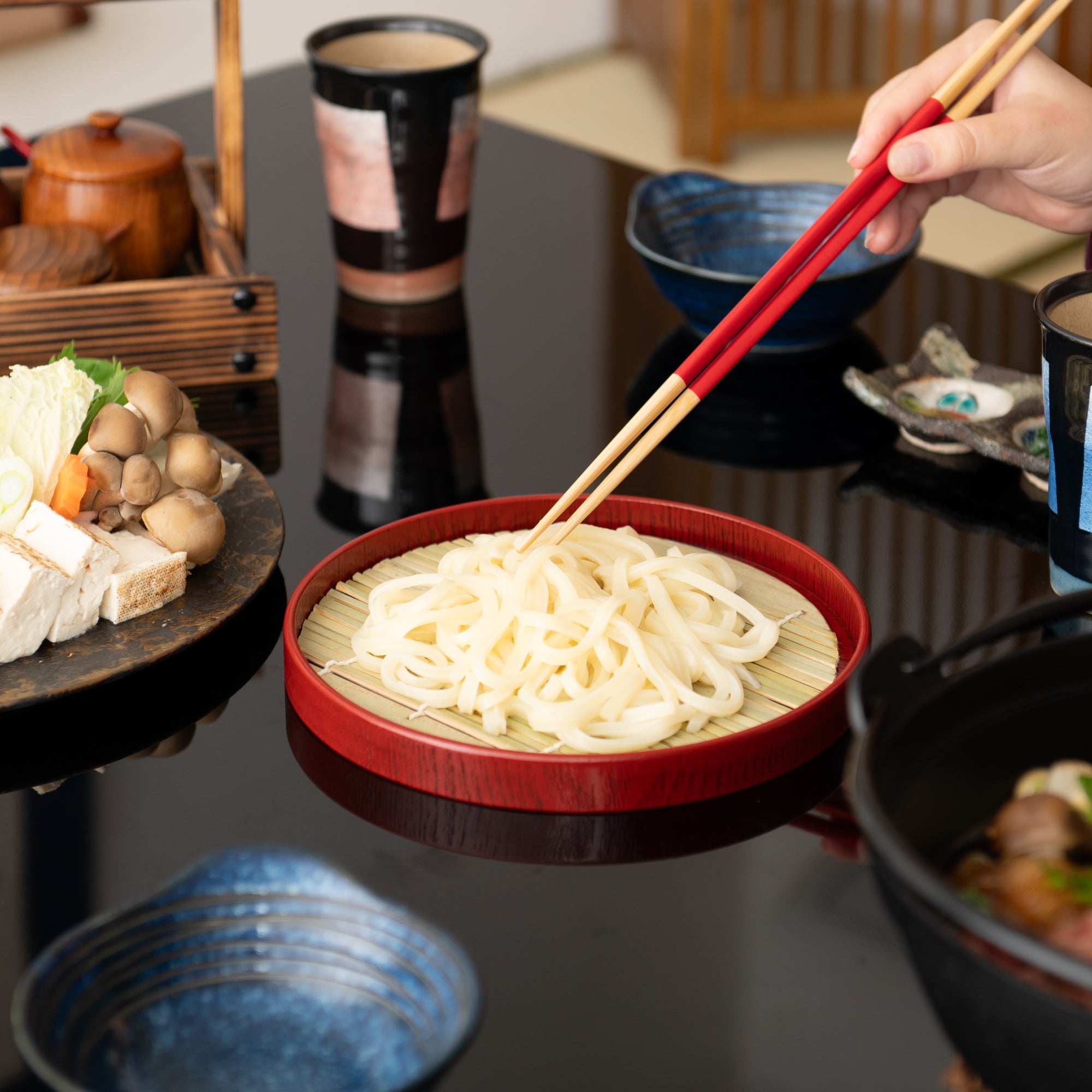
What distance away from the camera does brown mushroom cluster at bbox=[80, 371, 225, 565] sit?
3.55ft

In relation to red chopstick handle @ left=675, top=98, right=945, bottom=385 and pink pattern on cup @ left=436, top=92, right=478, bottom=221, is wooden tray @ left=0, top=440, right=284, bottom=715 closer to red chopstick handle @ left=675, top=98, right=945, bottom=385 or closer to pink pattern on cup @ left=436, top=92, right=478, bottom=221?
red chopstick handle @ left=675, top=98, right=945, bottom=385

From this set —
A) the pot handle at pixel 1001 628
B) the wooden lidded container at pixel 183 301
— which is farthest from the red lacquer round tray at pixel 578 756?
the wooden lidded container at pixel 183 301

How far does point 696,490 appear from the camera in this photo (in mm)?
1372

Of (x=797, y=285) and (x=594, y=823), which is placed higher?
(x=797, y=285)

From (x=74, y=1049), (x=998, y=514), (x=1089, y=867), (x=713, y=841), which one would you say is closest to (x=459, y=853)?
(x=713, y=841)

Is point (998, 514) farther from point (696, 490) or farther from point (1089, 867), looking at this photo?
point (1089, 867)

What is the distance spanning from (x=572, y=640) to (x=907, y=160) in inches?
18.9

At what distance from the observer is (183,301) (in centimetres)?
150

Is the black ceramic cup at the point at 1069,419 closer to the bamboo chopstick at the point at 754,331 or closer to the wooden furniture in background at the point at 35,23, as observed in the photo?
the bamboo chopstick at the point at 754,331

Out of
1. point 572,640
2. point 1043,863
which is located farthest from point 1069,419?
point 1043,863

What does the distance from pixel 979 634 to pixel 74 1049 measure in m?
0.47

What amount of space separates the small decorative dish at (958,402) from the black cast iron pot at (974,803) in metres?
0.60

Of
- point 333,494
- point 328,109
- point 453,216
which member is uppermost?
point 328,109

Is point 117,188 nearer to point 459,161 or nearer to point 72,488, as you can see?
point 459,161
